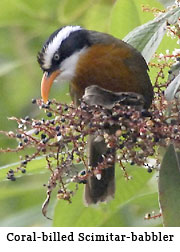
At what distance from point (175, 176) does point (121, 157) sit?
188 millimetres

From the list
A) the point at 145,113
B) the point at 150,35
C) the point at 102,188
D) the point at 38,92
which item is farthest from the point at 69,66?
the point at 38,92

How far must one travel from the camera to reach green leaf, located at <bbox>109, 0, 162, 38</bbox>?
3.15m

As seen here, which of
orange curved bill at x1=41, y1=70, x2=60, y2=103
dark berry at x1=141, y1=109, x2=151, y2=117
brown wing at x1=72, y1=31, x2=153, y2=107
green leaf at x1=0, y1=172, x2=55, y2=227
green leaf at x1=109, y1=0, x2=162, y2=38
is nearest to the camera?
dark berry at x1=141, y1=109, x2=151, y2=117

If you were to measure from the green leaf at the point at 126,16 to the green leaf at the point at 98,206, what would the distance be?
55cm

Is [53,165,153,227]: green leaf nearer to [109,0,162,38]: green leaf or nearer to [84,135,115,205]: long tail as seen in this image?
[84,135,115,205]: long tail

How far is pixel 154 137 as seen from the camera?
2.42 metres

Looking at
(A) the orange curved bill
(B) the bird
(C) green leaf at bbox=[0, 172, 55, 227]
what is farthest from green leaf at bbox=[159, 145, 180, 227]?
(C) green leaf at bbox=[0, 172, 55, 227]

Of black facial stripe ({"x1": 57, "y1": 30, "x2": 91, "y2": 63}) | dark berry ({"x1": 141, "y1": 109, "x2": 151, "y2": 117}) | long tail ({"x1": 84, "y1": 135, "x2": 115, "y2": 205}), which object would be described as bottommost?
dark berry ({"x1": 141, "y1": 109, "x2": 151, "y2": 117})

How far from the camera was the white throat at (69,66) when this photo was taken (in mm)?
2904

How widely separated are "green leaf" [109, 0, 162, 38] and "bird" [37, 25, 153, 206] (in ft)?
0.58

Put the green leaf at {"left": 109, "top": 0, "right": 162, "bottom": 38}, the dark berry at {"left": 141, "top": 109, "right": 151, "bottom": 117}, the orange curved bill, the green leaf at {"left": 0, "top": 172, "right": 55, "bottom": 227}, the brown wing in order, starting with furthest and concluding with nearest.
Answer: the green leaf at {"left": 0, "top": 172, "right": 55, "bottom": 227} → the green leaf at {"left": 109, "top": 0, "right": 162, "bottom": 38} → the brown wing → the orange curved bill → the dark berry at {"left": 141, "top": 109, "right": 151, "bottom": 117}

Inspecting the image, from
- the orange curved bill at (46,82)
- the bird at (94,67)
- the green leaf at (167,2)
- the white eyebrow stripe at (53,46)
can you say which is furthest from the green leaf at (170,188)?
the green leaf at (167,2)

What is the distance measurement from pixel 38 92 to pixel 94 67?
134 cm

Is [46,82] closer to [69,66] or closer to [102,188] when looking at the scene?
[69,66]
